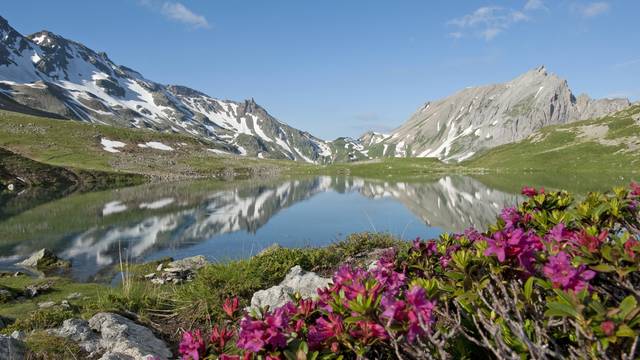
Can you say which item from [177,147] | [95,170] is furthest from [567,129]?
[95,170]

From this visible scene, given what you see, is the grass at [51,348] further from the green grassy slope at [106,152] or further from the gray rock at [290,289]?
the green grassy slope at [106,152]

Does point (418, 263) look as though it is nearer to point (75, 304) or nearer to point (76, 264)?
point (75, 304)

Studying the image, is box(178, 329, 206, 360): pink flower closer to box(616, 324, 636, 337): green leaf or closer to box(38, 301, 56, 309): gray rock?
box(616, 324, 636, 337): green leaf

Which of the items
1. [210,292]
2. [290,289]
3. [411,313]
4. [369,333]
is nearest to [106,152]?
[210,292]

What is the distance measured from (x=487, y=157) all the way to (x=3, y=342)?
207m

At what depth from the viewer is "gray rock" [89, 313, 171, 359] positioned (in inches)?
281

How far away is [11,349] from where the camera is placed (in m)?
6.36

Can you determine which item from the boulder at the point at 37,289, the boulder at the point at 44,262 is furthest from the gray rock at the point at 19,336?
the boulder at the point at 44,262

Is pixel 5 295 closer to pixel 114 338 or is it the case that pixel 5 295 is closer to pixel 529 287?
pixel 114 338

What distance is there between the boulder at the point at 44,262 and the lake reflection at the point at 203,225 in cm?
73

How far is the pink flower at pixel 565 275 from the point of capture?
2.59 meters

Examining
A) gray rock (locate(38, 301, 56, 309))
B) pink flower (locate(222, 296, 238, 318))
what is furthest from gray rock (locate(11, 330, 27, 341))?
gray rock (locate(38, 301, 56, 309))

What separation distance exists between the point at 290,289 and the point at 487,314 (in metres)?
6.06

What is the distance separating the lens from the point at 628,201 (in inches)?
189
